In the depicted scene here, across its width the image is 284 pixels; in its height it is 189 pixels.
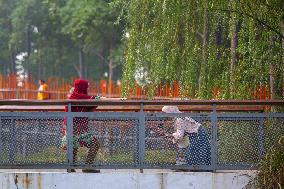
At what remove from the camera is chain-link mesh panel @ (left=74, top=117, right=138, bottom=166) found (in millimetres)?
8359

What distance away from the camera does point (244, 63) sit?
426 inches

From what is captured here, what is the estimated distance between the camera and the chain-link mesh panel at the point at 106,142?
329 inches

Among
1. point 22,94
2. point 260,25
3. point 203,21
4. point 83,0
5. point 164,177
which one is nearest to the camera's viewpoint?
point 164,177

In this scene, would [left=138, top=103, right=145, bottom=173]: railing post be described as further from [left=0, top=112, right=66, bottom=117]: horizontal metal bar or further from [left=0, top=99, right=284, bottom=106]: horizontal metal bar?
[left=0, top=112, right=66, bottom=117]: horizontal metal bar

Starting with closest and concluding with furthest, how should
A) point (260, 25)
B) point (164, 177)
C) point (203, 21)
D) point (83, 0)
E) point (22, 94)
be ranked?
point (164, 177)
point (260, 25)
point (203, 21)
point (22, 94)
point (83, 0)

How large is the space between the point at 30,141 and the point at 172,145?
5.62 ft

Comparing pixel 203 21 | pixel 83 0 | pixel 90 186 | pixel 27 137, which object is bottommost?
pixel 90 186

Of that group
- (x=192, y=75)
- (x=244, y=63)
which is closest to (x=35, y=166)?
(x=244, y=63)

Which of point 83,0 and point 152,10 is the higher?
point 83,0

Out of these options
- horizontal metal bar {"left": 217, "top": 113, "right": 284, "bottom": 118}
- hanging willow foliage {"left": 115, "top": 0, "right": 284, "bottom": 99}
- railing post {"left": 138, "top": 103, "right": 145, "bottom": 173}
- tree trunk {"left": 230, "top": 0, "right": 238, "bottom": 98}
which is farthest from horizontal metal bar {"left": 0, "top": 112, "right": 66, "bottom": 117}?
tree trunk {"left": 230, "top": 0, "right": 238, "bottom": 98}

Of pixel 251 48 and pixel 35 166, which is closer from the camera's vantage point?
pixel 35 166

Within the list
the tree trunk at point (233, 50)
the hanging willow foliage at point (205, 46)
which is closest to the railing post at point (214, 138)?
the hanging willow foliage at point (205, 46)

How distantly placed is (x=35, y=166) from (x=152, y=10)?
5.35m

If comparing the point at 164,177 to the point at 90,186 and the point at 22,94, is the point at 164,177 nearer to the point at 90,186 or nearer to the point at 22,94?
the point at 90,186
